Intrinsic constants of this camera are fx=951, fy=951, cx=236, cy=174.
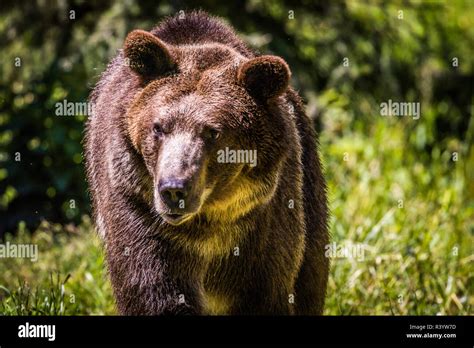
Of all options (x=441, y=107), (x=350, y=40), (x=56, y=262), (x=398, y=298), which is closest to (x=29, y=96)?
(x=56, y=262)

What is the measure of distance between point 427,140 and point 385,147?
101cm

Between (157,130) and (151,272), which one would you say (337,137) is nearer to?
(151,272)

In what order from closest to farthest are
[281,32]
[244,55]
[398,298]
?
[244,55], [398,298], [281,32]

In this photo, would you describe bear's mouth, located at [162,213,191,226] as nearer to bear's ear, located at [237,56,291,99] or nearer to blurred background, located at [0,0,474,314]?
bear's ear, located at [237,56,291,99]

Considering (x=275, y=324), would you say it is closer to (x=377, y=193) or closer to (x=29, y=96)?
(x=377, y=193)

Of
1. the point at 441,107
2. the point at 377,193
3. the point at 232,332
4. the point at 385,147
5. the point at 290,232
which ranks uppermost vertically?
the point at 441,107

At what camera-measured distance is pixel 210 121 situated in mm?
5027

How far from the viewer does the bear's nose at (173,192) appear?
4.71 m

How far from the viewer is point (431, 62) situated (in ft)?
37.6
